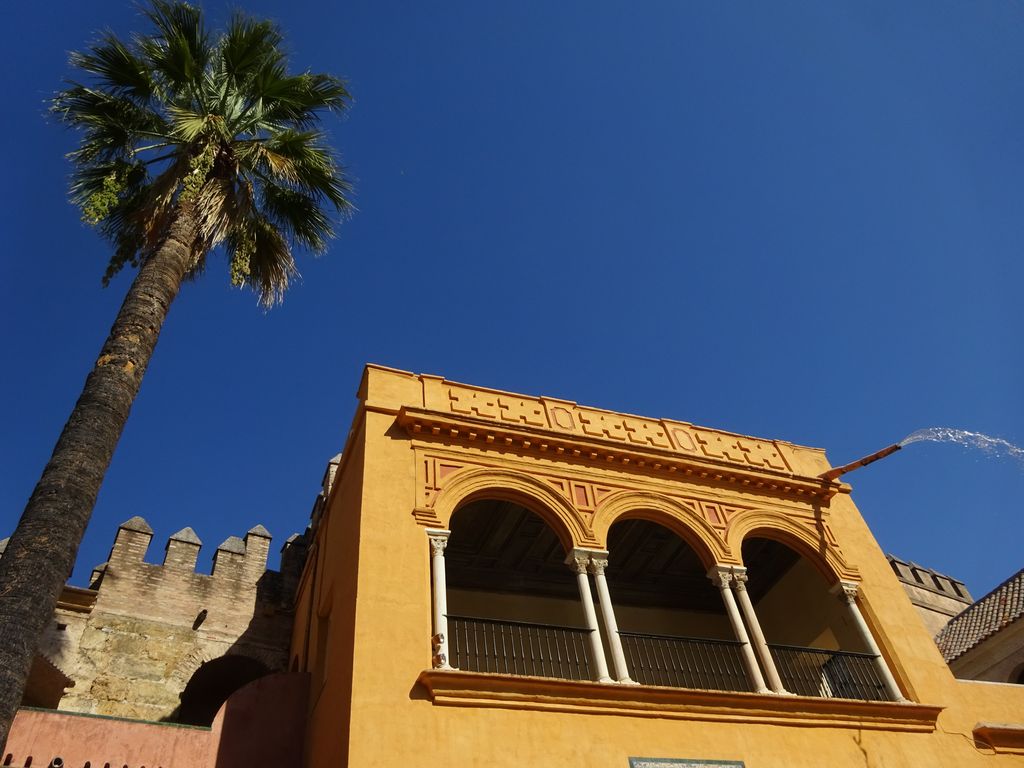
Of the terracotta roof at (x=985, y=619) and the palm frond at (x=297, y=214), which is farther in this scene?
the terracotta roof at (x=985, y=619)

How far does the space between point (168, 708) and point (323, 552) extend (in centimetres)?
352

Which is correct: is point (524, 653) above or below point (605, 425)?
below

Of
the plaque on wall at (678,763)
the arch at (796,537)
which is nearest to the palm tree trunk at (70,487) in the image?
the plaque on wall at (678,763)

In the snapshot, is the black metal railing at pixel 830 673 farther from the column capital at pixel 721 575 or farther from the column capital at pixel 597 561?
the column capital at pixel 597 561

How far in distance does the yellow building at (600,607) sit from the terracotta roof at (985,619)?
4.87 m

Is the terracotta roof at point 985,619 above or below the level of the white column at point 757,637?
above

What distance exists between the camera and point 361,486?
10.1m

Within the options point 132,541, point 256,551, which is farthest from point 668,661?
point 132,541

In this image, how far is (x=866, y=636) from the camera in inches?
452

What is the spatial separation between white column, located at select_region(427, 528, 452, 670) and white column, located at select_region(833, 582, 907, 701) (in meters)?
6.21

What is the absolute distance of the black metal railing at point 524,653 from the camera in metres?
10.5

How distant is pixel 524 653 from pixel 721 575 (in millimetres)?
2995

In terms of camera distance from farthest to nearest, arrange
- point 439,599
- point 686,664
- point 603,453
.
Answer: point 686,664 → point 603,453 → point 439,599

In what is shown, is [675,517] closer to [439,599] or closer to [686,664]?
[686,664]
